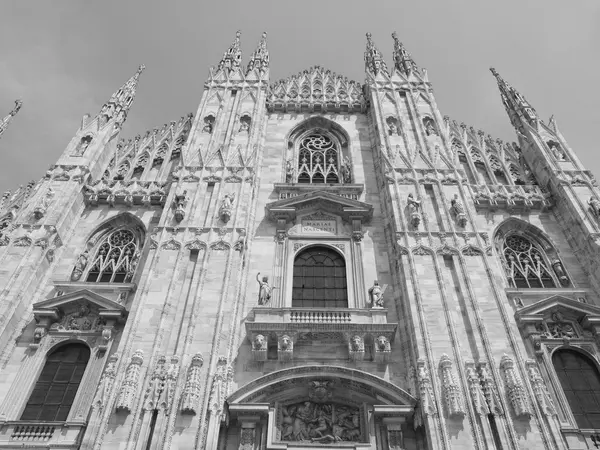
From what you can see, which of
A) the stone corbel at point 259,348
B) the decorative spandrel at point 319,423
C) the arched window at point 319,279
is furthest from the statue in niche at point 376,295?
the stone corbel at point 259,348

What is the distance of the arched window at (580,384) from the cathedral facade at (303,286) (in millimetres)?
49

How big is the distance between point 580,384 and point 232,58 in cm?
2071

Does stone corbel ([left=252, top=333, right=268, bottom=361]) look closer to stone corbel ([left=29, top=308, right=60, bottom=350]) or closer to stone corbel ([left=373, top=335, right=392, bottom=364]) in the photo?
stone corbel ([left=373, top=335, right=392, bottom=364])

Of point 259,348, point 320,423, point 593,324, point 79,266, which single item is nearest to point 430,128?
point 593,324

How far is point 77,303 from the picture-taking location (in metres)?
14.7

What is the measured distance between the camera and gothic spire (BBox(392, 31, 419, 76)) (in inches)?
950

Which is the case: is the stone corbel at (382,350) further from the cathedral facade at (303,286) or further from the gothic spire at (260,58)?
the gothic spire at (260,58)

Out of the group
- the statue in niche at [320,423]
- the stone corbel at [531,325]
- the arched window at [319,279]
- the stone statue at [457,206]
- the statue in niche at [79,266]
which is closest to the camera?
the statue in niche at [320,423]

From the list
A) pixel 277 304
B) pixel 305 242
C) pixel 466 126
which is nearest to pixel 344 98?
pixel 466 126

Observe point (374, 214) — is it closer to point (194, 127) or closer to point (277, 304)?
point (277, 304)

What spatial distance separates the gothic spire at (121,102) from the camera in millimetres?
21280

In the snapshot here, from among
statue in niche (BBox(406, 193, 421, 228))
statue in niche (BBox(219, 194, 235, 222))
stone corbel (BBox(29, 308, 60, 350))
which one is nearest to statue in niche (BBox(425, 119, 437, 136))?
statue in niche (BBox(406, 193, 421, 228))

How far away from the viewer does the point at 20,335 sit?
1419 centimetres

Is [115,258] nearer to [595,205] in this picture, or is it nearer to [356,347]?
[356,347]
